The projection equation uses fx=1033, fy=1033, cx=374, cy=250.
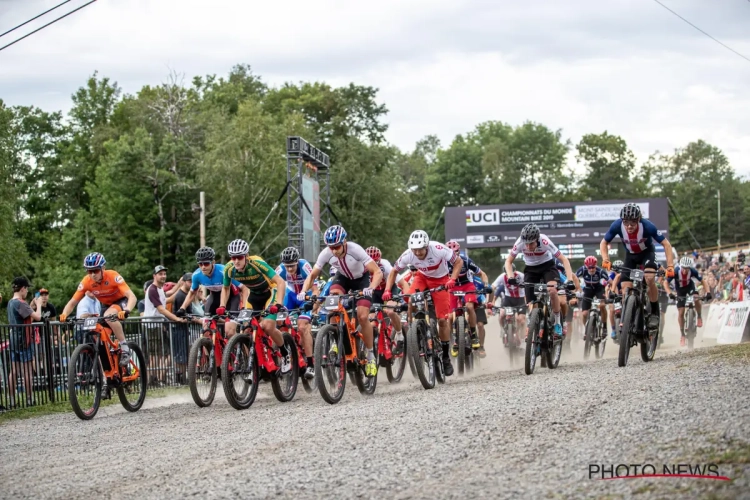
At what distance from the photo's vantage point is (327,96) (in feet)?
248

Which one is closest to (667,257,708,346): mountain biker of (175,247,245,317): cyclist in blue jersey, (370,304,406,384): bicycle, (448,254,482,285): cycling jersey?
(448,254,482,285): cycling jersey

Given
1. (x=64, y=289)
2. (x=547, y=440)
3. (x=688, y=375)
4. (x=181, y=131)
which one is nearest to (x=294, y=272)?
(x=688, y=375)

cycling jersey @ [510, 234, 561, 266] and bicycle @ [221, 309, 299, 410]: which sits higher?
cycling jersey @ [510, 234, 561, 266]

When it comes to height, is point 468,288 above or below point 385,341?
above

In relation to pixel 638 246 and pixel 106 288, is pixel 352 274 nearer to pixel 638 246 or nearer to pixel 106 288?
pixel 106 288

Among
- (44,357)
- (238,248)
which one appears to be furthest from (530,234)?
(44,357)

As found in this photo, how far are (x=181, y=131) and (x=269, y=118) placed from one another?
6981 mm

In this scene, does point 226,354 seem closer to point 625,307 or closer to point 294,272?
point 294,272

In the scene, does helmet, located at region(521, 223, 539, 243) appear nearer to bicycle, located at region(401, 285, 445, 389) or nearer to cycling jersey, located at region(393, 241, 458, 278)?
cycling jersey, located at region(393, 241, 458, 278)

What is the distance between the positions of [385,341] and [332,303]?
154 cm

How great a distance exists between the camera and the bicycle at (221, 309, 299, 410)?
12.5 meters

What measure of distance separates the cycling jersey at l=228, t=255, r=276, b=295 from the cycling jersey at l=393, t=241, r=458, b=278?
1.82 m

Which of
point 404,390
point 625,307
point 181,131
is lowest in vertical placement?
point 404,390

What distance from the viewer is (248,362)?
505 inches
